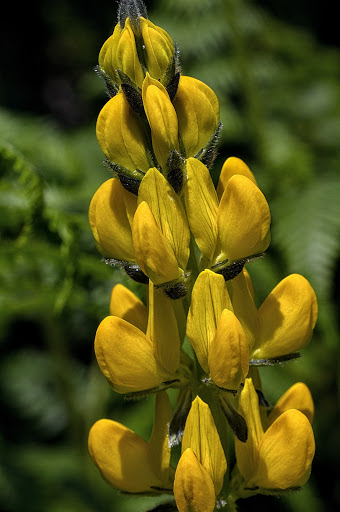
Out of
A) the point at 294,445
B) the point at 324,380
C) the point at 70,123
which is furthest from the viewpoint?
the point at 70,123

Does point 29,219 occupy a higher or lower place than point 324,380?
higher

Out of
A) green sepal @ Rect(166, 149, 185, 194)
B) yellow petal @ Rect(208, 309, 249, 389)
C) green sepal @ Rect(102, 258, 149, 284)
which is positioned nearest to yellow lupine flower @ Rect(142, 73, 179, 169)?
green sepal @ Rect(166, 149, 185, 194)

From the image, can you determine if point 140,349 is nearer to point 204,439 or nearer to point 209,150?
point 204,439

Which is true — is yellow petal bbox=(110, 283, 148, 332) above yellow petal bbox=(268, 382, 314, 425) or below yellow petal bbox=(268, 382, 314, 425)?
above

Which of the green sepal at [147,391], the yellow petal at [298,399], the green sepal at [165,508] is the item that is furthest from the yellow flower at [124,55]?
the green sepal at [165,508]

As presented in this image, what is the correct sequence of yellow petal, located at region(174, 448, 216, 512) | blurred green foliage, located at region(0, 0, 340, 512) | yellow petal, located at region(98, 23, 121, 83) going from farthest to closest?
blurred green foliage, located at region(0, 0, 340, 512) < yellow petal, located at region(98, 23, 121, 83) < yellow petal, located at region(174, 448, 216, 512)

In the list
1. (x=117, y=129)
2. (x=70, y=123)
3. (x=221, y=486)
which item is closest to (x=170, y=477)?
(x=221, y=486)

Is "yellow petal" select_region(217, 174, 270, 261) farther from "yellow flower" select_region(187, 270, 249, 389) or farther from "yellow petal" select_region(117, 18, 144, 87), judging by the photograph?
"yellow petal" select_region(117, 18, 144, 87)

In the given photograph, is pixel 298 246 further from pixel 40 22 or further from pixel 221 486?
pixel 40 22

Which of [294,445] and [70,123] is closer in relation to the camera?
[294,445]
